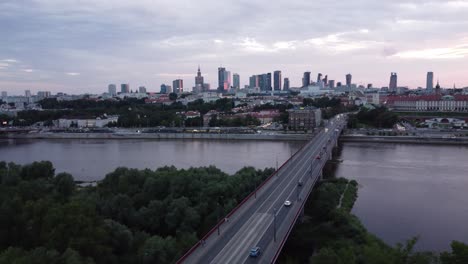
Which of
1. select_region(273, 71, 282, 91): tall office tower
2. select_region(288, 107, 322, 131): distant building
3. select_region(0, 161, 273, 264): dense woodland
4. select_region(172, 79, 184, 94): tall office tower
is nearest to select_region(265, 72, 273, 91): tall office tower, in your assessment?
select_region(273, 71, 282, 91): tall office tower

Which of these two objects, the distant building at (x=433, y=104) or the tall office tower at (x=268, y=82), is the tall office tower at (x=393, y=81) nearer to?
the tall office tower at (x=268, y=82)

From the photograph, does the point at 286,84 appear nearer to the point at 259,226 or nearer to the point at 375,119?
the point at 375,119

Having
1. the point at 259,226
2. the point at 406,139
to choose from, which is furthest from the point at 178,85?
the point at 259,226

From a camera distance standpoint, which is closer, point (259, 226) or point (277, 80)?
point (259, 226)

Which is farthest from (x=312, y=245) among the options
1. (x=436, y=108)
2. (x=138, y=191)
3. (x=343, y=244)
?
(x=436, y=108)

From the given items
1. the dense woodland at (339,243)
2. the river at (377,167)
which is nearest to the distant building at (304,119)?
the river at (377,167)

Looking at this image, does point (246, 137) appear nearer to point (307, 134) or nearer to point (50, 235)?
point (307, 134)

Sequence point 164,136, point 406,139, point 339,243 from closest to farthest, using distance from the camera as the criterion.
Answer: point 339,243 < point 406,139 < point 164,136
